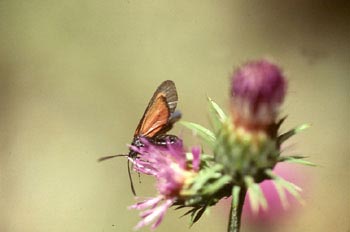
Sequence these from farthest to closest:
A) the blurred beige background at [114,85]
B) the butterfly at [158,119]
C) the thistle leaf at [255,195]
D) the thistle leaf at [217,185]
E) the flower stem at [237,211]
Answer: the blurred beige background at [114,85] → the butterfly at [158,119] → the flower stem at [237,211] → the thistle leaf at [217,185] → the thistle leaf at [255,195]

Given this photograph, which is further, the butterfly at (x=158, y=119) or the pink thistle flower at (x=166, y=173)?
the butterfly at (x=158, y=119)

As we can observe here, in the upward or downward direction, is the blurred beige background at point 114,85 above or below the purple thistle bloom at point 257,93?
below

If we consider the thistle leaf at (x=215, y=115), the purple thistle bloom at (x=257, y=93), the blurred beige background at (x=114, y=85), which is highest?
the purple thistle bloom at (x=257, y=93)

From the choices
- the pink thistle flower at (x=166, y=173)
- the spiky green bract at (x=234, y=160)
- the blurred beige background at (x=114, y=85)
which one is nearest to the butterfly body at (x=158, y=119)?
the pink thistle flower at (x=166, y=173)

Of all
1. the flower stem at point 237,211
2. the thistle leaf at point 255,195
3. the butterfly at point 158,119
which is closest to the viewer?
the thistle leaf at point 255,195

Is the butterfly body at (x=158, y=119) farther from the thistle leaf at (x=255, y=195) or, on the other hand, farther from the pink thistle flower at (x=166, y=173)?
the thistle leaf at (x=255, y=195)

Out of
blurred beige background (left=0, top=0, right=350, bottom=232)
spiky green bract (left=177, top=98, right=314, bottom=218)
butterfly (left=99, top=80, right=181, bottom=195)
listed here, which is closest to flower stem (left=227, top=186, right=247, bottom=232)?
spiky green bract (left=177, top=98, right=314, bottom=218)
